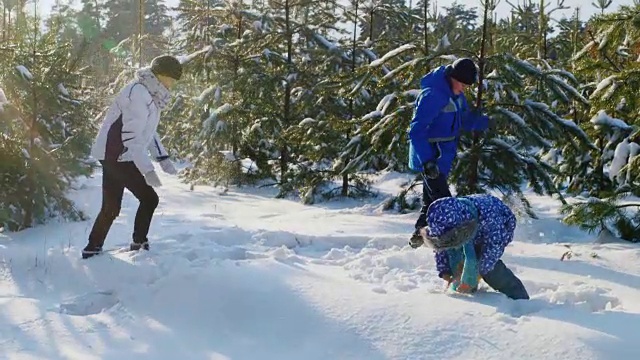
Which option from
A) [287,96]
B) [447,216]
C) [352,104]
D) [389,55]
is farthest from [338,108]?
[447,216]

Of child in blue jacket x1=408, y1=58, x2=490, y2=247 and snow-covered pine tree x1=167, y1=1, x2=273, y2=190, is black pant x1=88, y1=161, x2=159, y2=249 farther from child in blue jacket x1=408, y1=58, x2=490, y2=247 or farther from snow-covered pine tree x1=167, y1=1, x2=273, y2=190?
snow-covered pine tree x1=167, y1=1, x2=273, y2=190

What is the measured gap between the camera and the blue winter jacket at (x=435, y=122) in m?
4.91

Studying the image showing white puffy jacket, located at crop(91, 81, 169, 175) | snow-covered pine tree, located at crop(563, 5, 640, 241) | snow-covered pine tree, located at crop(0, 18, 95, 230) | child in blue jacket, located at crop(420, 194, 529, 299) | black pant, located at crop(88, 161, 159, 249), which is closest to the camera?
child in blue jacket, located at crop(420, 194, 529, 299)

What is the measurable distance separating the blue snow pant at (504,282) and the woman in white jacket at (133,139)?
2.95 meters

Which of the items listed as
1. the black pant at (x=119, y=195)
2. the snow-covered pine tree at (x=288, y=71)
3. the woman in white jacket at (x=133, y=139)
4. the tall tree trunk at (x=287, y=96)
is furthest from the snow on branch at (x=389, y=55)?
the tall tree trunk at (x=287, y=96)

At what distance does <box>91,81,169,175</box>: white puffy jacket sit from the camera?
206 inches

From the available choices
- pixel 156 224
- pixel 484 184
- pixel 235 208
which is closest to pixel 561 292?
pixel 484 184

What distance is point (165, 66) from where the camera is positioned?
17.5 feet

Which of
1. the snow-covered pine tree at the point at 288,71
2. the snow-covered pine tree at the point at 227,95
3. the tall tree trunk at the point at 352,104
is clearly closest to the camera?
the tall tree trunk at the point at 352,104

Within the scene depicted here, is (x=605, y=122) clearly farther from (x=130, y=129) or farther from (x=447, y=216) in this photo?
(x=130, y=129)

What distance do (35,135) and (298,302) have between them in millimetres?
5982

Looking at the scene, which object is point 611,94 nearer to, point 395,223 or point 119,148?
point 395,223

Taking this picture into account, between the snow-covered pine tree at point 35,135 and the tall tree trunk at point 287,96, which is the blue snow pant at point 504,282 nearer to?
the snow-covered pine tree at point 35,135

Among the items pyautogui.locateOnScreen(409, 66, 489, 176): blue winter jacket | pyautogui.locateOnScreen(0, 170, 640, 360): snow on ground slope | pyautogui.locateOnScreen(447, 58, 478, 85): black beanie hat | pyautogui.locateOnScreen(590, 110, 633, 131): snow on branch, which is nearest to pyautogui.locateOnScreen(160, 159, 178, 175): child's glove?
pyautogui.locateOnScreen(0, 170, 640, 360): snow on ground slope
